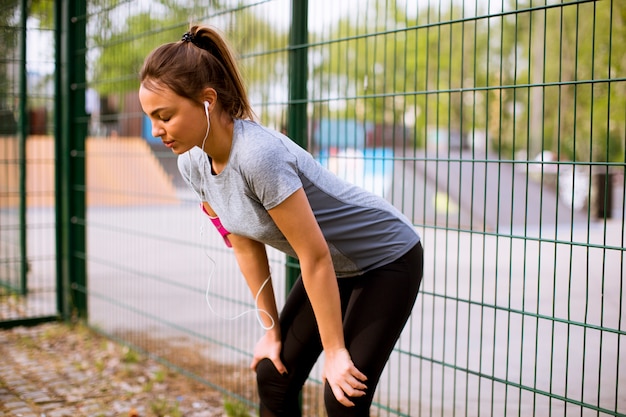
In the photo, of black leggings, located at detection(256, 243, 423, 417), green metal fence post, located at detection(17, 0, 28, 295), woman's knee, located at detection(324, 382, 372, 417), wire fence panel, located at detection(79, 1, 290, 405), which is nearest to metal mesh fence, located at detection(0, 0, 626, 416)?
wire fence panel, located at detection(79, 1, 290, 405)

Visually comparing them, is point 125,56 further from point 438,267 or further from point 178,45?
point 438,267

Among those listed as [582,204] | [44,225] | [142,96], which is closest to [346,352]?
[142,96]

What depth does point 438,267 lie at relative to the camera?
8273 millimetres

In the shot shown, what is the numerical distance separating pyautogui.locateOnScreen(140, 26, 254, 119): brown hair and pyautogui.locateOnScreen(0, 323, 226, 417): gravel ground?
89.6 inches

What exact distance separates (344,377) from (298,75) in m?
1.96

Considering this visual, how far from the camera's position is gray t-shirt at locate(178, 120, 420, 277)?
2090 millimetres

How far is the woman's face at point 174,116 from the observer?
213 centimetres

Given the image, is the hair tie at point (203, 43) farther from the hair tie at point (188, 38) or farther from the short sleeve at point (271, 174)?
the short sleeve at point (271, 174)

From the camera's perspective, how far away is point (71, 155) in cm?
595

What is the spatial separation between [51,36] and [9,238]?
196 centimetres

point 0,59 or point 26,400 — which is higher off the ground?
point 0,59

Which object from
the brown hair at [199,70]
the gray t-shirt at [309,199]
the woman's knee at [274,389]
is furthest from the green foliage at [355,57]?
the woman's knee at [274,389]

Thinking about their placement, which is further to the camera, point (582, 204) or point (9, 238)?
point (582, 204)

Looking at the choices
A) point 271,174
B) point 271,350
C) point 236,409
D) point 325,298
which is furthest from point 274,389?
point 236,409
